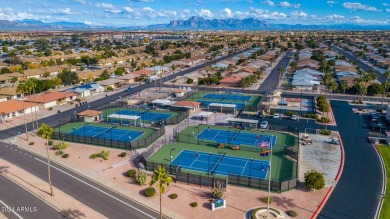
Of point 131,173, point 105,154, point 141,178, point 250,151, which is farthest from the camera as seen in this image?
point 250,151

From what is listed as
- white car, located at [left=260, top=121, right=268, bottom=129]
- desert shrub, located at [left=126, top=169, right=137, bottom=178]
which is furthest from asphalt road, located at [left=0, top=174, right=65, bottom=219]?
white car, located at [left=260, top=121, right=268, bottom=129]

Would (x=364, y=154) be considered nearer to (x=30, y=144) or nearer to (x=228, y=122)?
(x=228, y=122)

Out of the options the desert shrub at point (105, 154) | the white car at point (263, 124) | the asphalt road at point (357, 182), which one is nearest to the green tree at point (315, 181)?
the asphalt road at point (357, 182)

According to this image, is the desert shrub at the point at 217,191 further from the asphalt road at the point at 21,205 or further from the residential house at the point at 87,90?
the residential house at the point at 87,90

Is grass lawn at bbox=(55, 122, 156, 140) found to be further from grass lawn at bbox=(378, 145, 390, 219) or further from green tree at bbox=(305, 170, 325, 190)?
grass lawn at bbox=(378, 145, 390, 219)

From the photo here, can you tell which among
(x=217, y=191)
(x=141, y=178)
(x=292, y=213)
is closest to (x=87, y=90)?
(x=141, y=178)

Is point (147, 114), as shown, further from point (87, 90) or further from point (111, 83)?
point (111, 83)

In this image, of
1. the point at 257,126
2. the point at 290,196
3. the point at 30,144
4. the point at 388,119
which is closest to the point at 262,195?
the point at 290,196
